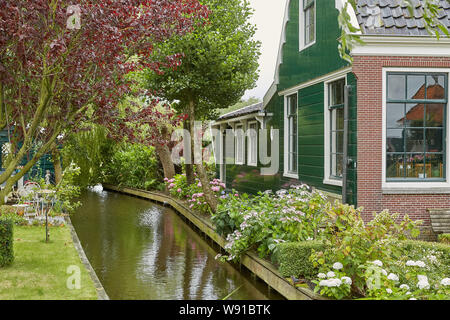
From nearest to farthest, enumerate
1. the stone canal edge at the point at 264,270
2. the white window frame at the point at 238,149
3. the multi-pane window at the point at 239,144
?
the stone canal edge at the point at 264,270
the white window frame at the point at 238,149
the multi-pane window at the point at 239,144

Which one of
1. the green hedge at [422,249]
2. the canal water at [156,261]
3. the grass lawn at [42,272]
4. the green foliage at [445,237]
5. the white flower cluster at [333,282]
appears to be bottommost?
the canal water at [156,261]

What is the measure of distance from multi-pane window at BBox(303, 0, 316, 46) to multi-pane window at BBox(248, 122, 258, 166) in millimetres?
5573

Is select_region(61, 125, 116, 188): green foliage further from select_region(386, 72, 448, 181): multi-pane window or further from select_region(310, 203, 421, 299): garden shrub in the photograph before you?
select_region(310, 203, 421, 299): garden shrub

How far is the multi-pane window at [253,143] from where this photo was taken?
724 inches

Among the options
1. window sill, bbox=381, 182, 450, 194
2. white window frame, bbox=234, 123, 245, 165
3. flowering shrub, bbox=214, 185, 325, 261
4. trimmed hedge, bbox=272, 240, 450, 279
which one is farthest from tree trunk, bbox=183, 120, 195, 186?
trimmed hedge, bbox=272, 240, 450, 279

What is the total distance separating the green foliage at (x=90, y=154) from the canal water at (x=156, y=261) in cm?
495

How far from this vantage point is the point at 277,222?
901 centimetres

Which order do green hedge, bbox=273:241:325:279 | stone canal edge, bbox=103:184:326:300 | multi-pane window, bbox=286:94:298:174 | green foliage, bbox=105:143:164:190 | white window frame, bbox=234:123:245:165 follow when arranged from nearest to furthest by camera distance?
stone canal edge, bbox=103:184:326:300 → green hedge, bbox=273:241:325:279 → multi-pane window, bbox=286:94:298:174 → white window frame, bbox=234:123:245:165 → green foliage, bbox=105:143:164:190

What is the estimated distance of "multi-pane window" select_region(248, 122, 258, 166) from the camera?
60.3 feet

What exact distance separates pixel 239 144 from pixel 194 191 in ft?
9.90

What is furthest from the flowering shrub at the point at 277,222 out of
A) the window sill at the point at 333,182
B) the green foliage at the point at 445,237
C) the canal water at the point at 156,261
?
the green foliage at the point at 445,237

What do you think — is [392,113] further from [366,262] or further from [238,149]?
[238,149]

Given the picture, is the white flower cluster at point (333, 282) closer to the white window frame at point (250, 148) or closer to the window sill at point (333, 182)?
the window sill at point (333, 182)

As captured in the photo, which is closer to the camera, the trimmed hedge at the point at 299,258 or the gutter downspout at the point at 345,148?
the trimmed hedge at the point at 299,258
